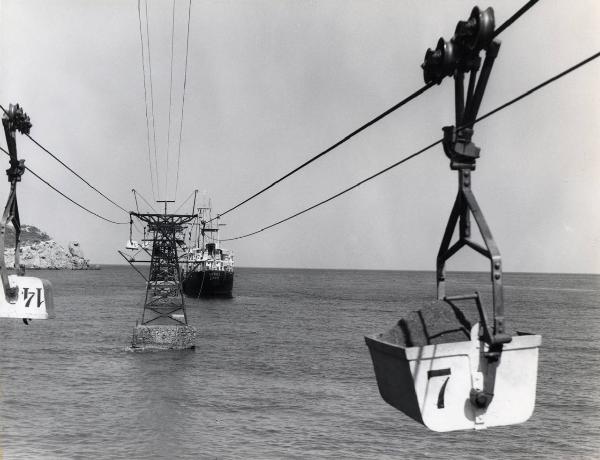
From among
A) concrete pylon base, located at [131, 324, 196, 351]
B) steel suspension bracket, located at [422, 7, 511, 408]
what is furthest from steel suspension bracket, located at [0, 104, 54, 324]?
concrete pylon base, located at [131, 324, 196, 351]

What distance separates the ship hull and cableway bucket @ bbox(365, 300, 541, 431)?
113714 mm

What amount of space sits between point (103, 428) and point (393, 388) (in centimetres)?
2820

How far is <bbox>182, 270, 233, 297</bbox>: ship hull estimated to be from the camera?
118 meters

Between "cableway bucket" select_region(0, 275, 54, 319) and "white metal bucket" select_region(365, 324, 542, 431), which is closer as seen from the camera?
"white metal bucket" select_region(365, 324, 542, 431)

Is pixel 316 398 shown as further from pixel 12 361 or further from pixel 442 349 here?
pixel 442 349

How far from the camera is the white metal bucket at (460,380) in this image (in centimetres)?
443

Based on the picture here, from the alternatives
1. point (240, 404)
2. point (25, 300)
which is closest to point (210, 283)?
point (240, 404)

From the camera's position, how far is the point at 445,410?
449 centimetres

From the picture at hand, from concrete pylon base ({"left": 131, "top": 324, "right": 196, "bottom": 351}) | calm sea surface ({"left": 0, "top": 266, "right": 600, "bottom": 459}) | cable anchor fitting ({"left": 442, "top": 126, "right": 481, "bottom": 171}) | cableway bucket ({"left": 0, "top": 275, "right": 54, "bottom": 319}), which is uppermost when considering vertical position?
cable anchor fitting ({"left": 442, "top": 126, "right": 481, "bottom": 171})

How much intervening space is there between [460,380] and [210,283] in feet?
381

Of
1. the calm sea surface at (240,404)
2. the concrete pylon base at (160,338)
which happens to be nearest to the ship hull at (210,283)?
the calm sea surface at (240,404)

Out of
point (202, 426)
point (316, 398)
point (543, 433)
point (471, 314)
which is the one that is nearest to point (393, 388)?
point (471, 314)

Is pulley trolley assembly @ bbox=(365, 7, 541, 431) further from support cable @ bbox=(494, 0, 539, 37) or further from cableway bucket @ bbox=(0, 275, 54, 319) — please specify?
cableway bucket @ bbox=(0, 275, 54, 319)

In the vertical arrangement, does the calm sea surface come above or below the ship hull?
below
